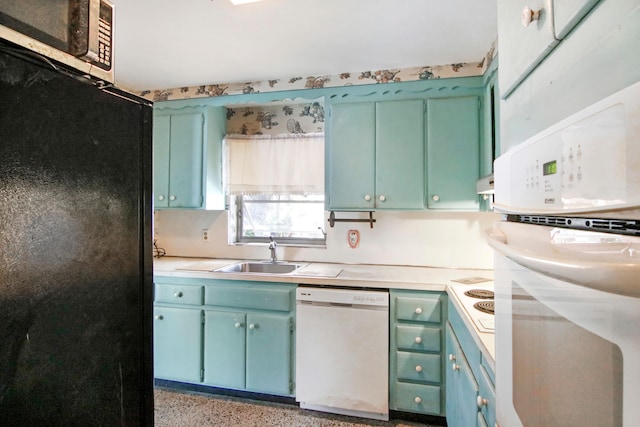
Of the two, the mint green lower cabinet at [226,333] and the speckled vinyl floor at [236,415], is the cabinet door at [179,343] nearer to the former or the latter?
the mint green lower cabinet at [226,333]

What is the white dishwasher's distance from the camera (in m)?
1.95

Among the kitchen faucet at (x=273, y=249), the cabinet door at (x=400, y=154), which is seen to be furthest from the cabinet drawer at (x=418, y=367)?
the kitchen faucet at (x=273, y=249)

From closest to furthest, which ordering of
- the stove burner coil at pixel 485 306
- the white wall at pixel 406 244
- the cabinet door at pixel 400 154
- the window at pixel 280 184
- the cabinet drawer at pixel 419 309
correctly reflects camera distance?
the stove burner coil at pixel 485 306
the cabinet drawer at pixel 419 309
the cabinet door at pixel 400 154
the white wall at pixel 406 244
the window at pixel 280 184

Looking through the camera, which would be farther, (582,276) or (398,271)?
(398,271)

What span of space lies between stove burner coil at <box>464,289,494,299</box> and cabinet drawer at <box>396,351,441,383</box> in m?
0.48

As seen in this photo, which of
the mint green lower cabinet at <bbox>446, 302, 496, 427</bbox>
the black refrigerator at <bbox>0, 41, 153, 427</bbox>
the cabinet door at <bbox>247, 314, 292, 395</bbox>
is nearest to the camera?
the black refrigerator at <bbox>0, 41, 153, 427</bbox>

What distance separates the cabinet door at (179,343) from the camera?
2225mm

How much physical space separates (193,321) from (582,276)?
7.72 ft

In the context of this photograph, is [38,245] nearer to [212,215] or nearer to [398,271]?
[398,271]

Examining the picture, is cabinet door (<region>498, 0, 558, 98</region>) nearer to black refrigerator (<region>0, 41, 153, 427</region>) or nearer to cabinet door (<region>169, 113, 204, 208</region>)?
black refrigerator (<region>0, 41, 153, 427</region>)

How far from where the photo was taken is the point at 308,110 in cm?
275

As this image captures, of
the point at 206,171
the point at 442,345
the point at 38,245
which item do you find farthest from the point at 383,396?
the point at 206,171

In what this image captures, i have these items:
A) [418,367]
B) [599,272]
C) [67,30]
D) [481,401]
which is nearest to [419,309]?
[418,367]

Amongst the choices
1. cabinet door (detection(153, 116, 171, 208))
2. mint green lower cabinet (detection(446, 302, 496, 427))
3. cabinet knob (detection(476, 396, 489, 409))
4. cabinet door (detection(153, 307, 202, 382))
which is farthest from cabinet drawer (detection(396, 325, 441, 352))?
cabinet door (detection(153, 116, 171, 208))
